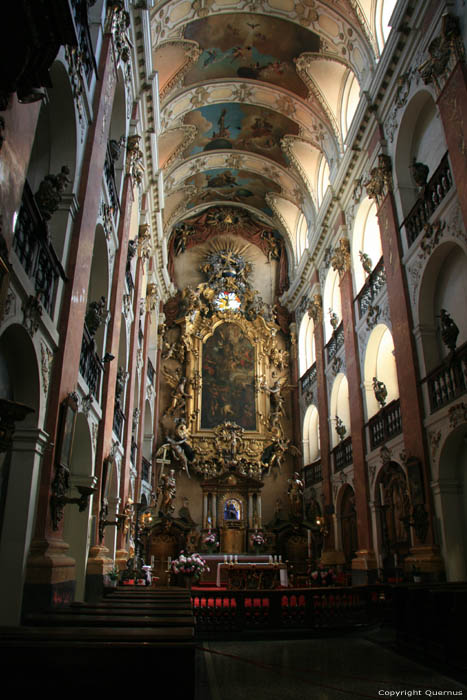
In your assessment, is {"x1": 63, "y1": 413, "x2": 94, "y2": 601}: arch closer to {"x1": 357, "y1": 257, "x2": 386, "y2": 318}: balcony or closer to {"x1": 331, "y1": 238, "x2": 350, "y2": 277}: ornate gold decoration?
{"x1": 357, "y1": 257, "x2": 386, "y2": 318}: balcony

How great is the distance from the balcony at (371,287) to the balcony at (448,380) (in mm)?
3854

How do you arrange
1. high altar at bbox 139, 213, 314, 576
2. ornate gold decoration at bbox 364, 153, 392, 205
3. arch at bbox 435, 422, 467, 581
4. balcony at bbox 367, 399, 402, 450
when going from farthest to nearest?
high altar at bbox 139, 213, 314, 576, ornate gold decoration at bbox 364, 153, 392, 205, balcony at bbox 367, 399, 402, 450, arch at bbox 435, 422, 467, 581

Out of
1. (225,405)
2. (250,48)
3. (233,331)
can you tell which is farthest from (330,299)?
(250,48)

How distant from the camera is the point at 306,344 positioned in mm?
23016

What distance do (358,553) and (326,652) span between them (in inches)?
280

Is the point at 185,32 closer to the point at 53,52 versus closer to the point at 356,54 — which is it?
the point at 356,54

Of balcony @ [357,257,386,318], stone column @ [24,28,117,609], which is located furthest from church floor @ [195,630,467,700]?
balcony @ [357,257,386,318]

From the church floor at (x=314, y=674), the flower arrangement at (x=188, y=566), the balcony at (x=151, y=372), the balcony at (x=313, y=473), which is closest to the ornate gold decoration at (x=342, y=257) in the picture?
the balcony at (x=313, y=473)

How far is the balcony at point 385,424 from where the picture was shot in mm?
12438

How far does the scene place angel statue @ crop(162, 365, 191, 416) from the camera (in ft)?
72.9

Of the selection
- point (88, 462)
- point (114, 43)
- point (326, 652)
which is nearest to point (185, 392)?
point (88, 462)

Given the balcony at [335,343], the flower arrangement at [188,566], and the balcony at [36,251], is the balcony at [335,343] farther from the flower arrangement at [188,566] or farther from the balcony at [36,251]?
the balcony at [36,251]

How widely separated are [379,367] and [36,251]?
1108cm

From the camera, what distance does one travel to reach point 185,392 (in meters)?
22.5
